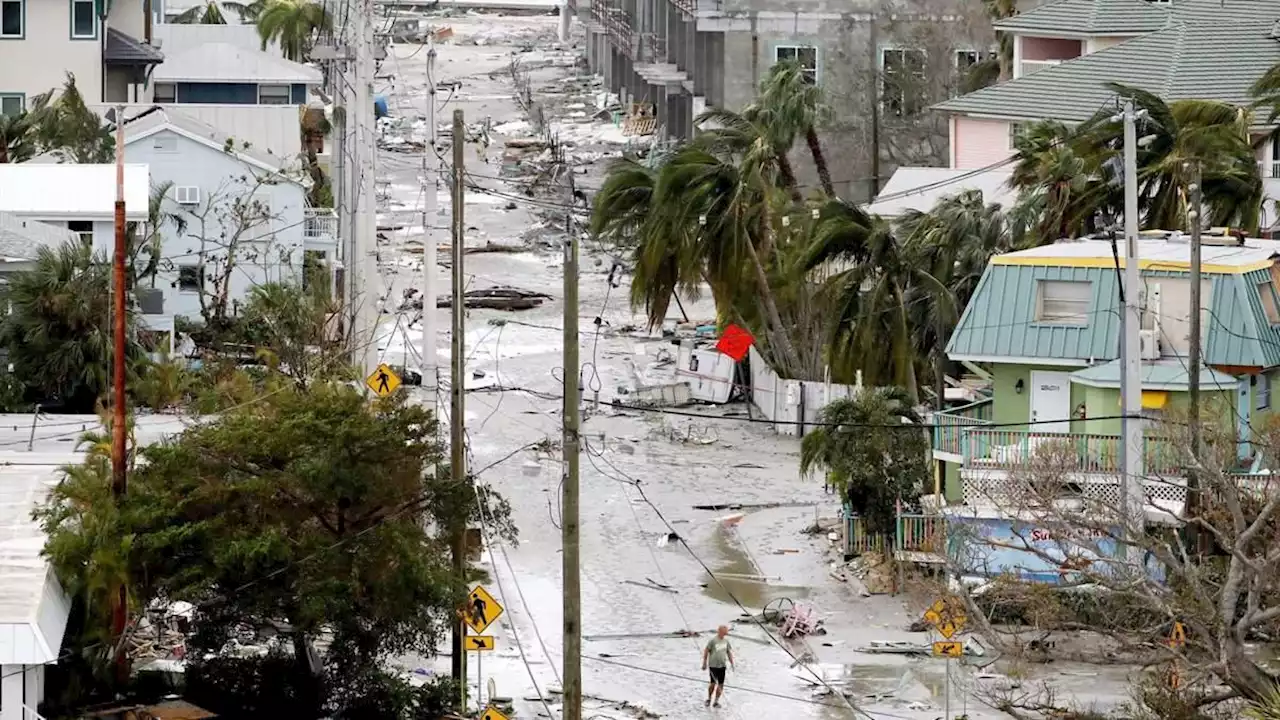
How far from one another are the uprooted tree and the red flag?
1520 centimetres

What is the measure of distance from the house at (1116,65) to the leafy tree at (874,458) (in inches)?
747

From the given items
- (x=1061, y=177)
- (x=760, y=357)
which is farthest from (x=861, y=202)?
(x=1061, y=177)

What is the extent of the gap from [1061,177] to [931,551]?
11.7m

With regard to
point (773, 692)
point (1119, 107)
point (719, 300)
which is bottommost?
point (773, 692)

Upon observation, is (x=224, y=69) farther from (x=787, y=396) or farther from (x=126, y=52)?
(x=787, y=396)

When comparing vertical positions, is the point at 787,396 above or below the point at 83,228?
below

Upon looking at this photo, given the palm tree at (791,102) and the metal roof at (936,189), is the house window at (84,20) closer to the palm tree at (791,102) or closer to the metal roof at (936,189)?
the palm tree at (791,102)

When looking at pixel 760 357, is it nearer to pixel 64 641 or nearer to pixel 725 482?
pixel 725 482

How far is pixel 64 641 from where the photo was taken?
27.7 m

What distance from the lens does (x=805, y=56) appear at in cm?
6962

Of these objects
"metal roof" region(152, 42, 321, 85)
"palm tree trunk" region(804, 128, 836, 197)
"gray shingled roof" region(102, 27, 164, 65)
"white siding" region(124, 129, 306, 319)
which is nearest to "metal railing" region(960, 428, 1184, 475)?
"white siding" region(124, 129, 306, 319)

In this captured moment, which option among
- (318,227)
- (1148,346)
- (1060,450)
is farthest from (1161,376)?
(318,227)

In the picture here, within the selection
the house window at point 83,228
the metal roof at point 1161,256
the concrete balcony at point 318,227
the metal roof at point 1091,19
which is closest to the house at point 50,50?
the concrete balcony at point 318,227

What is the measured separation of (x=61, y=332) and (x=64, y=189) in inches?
244
